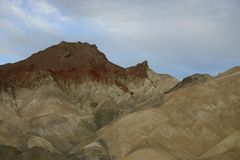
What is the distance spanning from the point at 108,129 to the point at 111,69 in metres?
55.2

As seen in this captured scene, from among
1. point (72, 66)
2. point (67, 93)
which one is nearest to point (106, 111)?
point (67, 93)

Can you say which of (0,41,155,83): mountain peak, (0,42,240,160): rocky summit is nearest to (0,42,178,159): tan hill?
(0,41,155,83): mountain peak

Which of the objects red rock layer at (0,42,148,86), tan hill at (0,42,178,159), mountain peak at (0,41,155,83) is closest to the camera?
tan hill at (0,42,178,159)

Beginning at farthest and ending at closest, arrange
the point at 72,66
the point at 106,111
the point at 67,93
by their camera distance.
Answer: the point at 72,66
the point at 67,93
the point at 106,111

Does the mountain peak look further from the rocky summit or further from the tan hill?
the rocky summit

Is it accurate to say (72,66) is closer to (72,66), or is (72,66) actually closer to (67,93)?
(72,66)

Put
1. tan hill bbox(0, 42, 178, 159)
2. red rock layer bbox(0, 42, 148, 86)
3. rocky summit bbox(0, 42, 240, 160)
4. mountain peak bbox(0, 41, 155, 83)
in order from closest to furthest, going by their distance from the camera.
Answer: rocky summit bbox(0, 42, 240, 160), tan hill bbox(0, 42, 178, 159), red rock layer bbox(0, 42, 148, 86), mountain peak bbox(0, 41, 155, 83)

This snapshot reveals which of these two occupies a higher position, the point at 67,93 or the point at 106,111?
the point at 67,93

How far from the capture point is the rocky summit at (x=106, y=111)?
76.5 meters

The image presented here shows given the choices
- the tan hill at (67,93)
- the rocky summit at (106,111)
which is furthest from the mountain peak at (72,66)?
the rocky summit at (106,111)

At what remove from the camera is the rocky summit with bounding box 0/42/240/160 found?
3012 inches

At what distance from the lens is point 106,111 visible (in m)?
112

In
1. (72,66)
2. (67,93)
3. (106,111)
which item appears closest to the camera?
(106,111)

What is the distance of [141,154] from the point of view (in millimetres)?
70125
